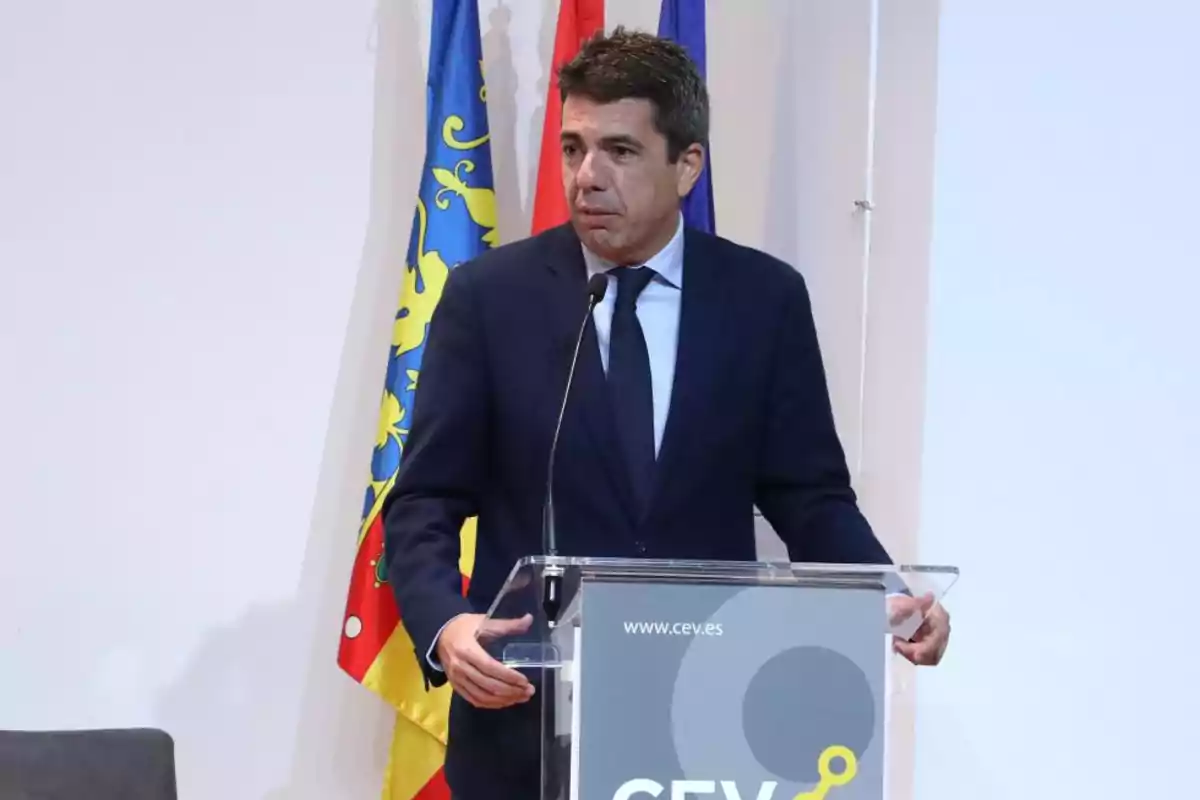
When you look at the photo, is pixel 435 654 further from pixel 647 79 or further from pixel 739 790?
pixel 647 79

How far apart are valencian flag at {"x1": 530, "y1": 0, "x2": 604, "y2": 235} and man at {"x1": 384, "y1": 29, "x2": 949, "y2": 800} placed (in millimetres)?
855

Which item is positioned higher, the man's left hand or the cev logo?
the man's left hand

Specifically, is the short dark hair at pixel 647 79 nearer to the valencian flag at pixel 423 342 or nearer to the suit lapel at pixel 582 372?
the suit lapel at pixel 582 372

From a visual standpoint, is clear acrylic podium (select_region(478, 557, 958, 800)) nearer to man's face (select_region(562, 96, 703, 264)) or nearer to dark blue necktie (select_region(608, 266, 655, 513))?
dark blue necktie (select_region(608, 266, 655, 513))

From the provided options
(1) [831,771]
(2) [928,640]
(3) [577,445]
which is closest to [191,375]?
(3) [577,445]

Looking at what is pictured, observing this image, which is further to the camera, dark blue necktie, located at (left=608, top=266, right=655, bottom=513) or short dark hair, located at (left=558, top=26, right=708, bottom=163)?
short dark hair, located at (left=558, top=26, right=708, bottom=163)

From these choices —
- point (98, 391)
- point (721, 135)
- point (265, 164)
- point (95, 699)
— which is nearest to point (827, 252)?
point (721, 135)

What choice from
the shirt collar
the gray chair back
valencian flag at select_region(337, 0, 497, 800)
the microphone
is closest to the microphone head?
the microphone

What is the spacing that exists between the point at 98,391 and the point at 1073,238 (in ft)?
6.55

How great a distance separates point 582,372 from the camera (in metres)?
1.84

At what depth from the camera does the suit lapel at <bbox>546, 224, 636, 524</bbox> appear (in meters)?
1.81

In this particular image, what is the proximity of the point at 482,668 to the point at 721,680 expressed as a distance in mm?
295

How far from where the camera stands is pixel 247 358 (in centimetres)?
295

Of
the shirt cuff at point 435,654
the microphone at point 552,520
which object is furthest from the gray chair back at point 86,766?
the microphone at point 552,520
